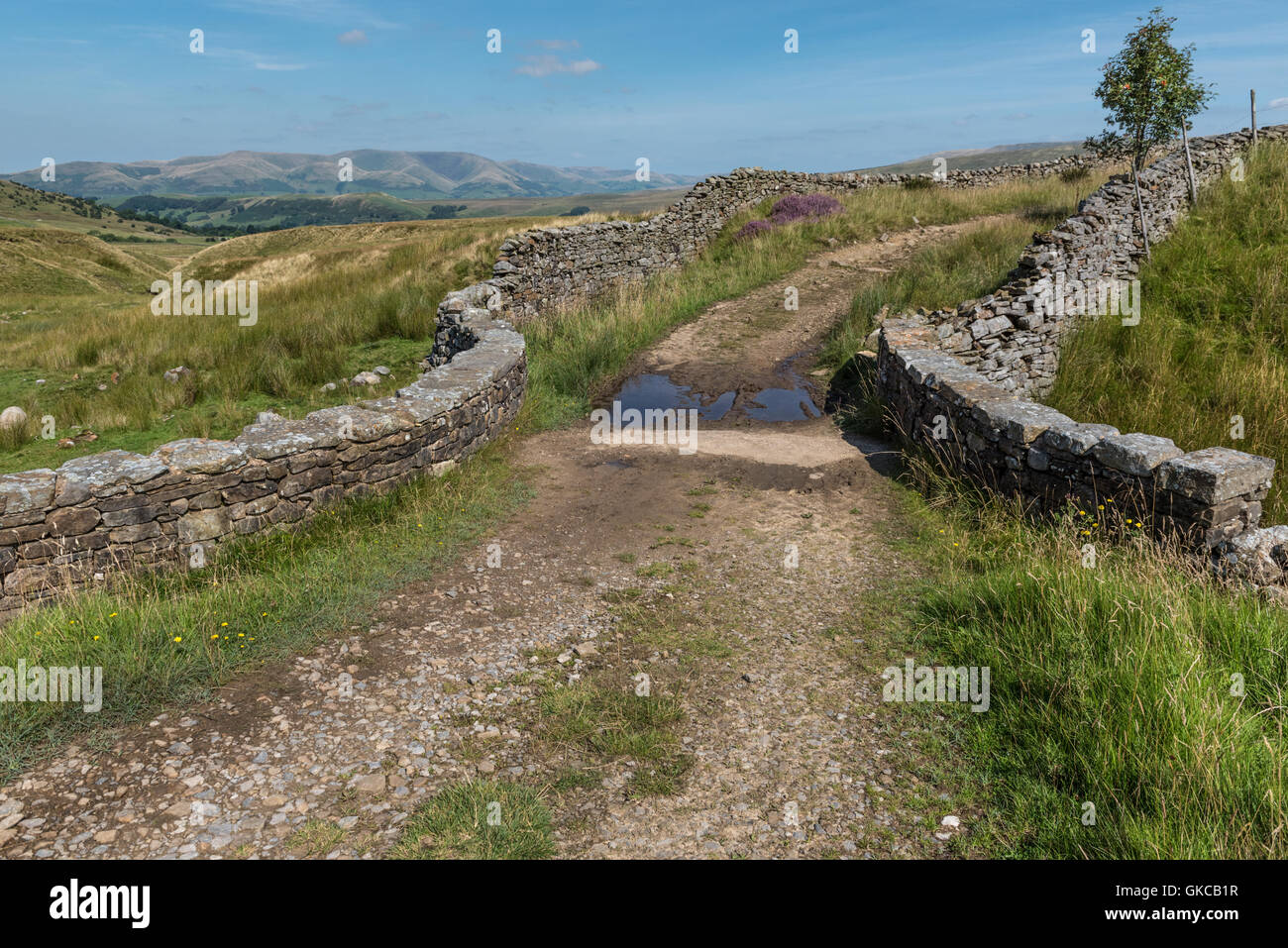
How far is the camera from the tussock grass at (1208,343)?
327 inches

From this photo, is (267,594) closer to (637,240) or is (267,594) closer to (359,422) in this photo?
(359,422)

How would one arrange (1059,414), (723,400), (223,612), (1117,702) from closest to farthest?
(1117,702) < (223,612) < (1059,414) < (723,400)

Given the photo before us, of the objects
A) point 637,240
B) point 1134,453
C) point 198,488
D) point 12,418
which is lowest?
point 198,488

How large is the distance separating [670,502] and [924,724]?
3.89 meters

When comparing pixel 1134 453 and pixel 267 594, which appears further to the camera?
pixel 1134 453

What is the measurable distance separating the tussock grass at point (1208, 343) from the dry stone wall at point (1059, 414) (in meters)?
0.65

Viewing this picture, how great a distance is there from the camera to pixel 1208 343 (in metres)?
10.2

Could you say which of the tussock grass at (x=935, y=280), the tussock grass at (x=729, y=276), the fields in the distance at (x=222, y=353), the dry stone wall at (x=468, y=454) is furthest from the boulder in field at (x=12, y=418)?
the tussock grass at (x=935, y=280)

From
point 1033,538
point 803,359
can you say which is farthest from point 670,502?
point 803,359

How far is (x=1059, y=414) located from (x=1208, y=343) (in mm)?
5459

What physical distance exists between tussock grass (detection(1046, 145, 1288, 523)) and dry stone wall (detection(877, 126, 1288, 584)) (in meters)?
0.65

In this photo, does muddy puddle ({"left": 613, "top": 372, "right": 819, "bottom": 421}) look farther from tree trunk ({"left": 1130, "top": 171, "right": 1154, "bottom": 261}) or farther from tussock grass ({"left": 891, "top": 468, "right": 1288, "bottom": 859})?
tree trunk ({"left": 1130, "top": 171, "right": 1154, "bottom": 261})

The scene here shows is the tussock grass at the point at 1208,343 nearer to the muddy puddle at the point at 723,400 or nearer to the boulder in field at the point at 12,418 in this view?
the muddy puddle at the point at 723,400

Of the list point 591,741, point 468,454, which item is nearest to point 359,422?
point 468,454
